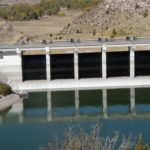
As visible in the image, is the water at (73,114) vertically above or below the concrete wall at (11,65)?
below

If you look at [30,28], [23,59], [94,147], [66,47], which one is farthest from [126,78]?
[30,28]

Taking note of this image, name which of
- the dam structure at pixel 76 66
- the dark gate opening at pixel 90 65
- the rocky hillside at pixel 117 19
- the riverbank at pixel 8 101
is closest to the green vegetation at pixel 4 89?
the riverbank at pixel 8 101

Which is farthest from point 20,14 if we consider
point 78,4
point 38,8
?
point 78,4

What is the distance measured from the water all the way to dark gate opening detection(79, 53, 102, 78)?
5674 millimetres

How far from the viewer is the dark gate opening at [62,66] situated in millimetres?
69625

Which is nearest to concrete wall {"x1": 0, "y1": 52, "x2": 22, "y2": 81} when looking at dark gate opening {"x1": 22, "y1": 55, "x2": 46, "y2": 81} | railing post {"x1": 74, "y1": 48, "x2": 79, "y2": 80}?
dark gate opening {"x1": 22, "y1": 55, "x2": 46, "y2": 81}

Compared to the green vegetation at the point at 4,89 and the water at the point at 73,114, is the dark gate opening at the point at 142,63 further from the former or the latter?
the green vegetation at the point at 4,89

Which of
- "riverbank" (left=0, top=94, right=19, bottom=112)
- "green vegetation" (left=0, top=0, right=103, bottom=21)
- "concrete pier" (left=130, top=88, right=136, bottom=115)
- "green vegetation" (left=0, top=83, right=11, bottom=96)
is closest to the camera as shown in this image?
"concrete pier" (left=130, top=88, right=136, bottom=115)

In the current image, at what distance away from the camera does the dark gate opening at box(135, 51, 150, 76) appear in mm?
70000

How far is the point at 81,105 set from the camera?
2335 inches

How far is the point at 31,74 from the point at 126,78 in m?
12.9

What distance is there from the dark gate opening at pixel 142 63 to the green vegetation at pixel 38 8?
86.1 meters

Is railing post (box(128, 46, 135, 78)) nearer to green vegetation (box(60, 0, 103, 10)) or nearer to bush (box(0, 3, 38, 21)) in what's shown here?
bush (box(0, 3, 38, 21))

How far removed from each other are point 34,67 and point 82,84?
783 cm
